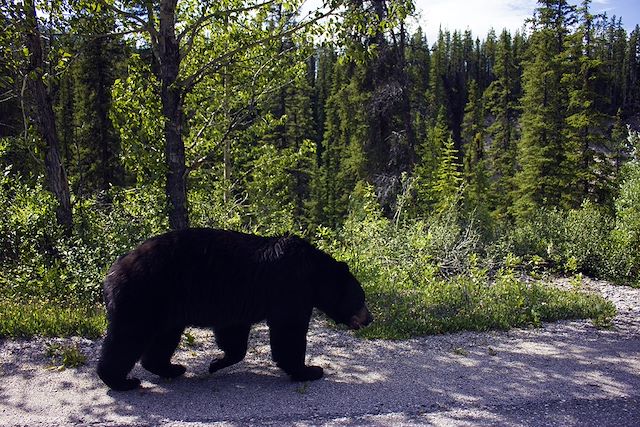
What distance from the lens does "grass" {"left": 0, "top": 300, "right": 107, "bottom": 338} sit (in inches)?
238

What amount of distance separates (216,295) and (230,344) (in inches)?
29.2

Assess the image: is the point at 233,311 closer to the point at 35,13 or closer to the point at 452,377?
the point at 452,377

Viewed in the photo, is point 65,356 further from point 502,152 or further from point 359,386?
point 502,152

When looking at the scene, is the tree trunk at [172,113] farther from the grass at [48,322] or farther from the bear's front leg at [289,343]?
the bear's front leg at [289,343]

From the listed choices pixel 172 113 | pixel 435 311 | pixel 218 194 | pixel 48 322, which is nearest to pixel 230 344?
pixel 48 322

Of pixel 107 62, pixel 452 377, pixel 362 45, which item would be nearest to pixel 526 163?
pixel 107 62

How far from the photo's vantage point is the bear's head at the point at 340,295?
17.0 feet

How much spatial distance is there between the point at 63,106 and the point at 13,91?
81.2 feet

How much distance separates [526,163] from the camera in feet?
99.0

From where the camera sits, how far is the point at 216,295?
4734 millimetres

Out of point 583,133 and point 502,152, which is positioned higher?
point 502,152

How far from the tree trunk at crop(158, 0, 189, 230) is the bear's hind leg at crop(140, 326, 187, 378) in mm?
3090

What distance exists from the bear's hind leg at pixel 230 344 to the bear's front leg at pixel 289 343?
0.46 meters

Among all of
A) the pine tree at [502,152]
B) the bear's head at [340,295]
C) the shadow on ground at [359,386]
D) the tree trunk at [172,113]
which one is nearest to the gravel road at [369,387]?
the shadow on ground at [359,386]
